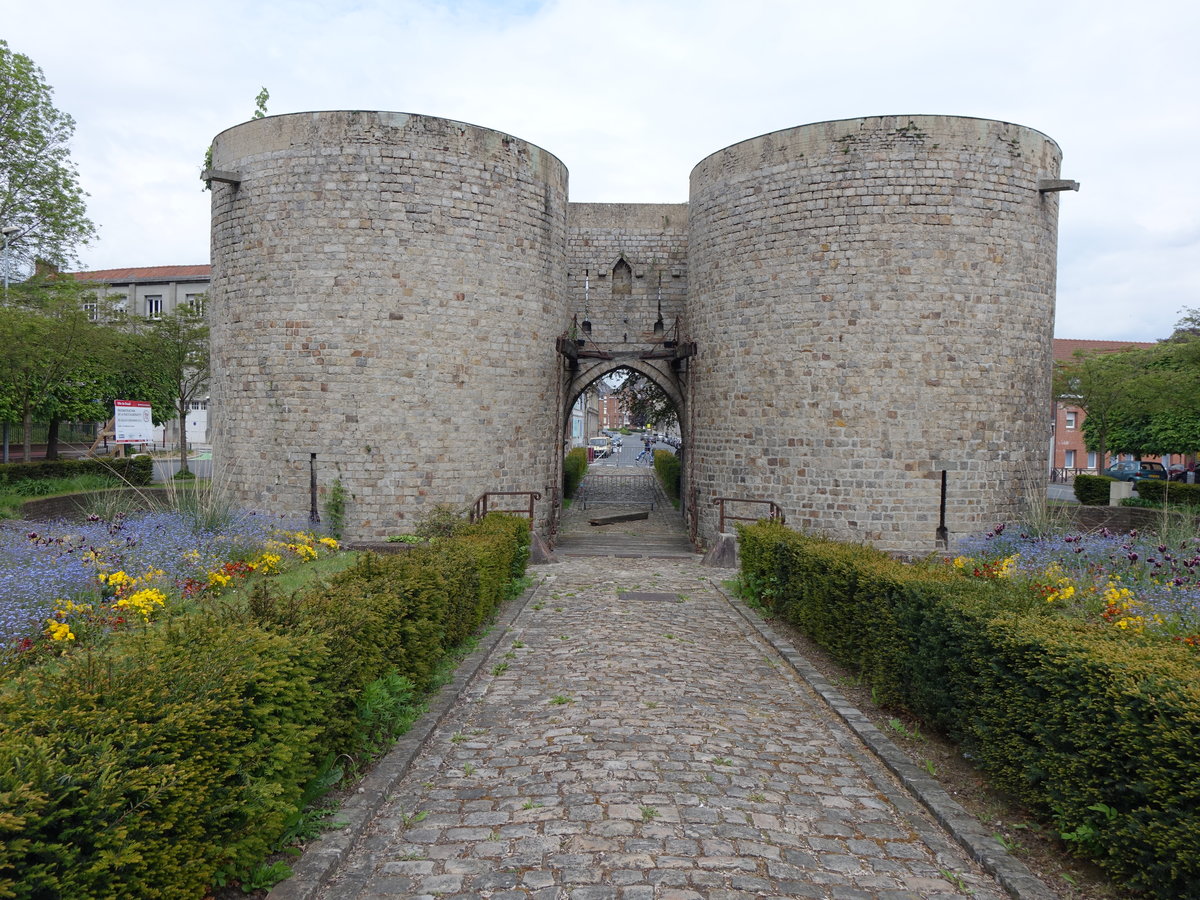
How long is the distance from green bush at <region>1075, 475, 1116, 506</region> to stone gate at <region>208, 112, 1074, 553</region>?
1036cm

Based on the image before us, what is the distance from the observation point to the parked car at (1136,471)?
32619 mm

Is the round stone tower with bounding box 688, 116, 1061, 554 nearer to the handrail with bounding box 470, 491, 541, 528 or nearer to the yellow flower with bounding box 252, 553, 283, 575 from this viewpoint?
the handrail with bounding box 470, 491, 541, 528

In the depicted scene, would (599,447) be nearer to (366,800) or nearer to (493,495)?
(493,495)

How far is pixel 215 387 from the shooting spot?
1368cm

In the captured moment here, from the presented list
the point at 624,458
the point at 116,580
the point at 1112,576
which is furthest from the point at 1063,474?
the point at 116,580

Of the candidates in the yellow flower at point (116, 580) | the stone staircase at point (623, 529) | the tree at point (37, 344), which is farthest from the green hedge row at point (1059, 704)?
the tree at point (37, 344)

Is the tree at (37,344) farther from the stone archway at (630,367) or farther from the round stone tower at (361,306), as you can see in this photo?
the stone archway at (630,367)

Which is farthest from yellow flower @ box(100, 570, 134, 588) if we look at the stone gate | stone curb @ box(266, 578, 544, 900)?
the stone gate

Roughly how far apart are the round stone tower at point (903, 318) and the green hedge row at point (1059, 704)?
6633 millimetres

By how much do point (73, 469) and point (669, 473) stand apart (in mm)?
17145

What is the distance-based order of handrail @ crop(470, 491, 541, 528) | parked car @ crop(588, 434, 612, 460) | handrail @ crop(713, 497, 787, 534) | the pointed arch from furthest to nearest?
parked car @ crop(588, 434, 612, 460) < the pointed arch < handrail @ crop(713, 497, 787, 534) < handrail @ crop(470, 491, 541, 528)

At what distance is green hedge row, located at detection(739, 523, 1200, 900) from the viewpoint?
320 cm

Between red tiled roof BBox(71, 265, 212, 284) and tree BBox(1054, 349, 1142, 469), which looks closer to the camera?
tree BBox(1054, 349, 1142, 469)

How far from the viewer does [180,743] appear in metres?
2.92
